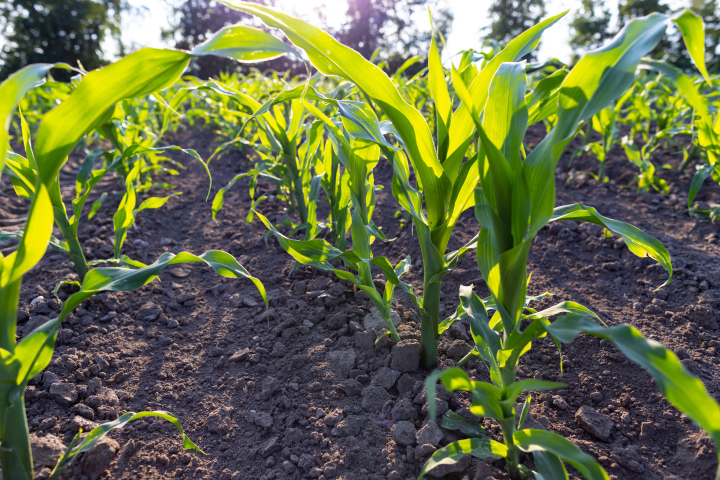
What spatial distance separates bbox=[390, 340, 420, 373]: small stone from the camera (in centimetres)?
129

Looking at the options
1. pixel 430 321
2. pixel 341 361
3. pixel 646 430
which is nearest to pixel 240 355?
pixel 341 361

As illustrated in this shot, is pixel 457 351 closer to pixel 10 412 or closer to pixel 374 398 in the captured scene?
pixel 374 398

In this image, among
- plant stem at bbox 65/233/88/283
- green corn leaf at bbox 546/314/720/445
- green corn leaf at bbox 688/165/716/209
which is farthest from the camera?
green corn leaf at bbox 688/165/716/209

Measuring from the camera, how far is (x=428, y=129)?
99cm

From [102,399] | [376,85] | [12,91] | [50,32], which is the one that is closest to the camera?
[12,91]

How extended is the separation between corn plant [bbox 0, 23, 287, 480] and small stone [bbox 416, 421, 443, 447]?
2.76ft

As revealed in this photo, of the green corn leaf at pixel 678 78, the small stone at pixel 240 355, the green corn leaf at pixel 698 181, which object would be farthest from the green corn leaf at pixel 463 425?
the green corn leaf at pixel 698 181

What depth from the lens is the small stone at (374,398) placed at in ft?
4.00

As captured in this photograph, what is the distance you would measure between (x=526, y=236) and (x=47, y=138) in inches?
37.8

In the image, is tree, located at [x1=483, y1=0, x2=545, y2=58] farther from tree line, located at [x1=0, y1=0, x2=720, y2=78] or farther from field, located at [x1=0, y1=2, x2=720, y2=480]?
field, located at [x1=0, y1=2, x2=720, y2=480]

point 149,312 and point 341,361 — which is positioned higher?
point 149,312

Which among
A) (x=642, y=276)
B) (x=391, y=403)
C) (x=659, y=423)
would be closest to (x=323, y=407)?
(x=391, y=403)

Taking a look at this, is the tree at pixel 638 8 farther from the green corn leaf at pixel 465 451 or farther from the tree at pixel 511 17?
the green corn leaf at pixel 465 451

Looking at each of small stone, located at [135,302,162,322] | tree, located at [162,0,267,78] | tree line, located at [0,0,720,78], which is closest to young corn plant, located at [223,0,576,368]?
small stone, located at [135,302,162,322]
